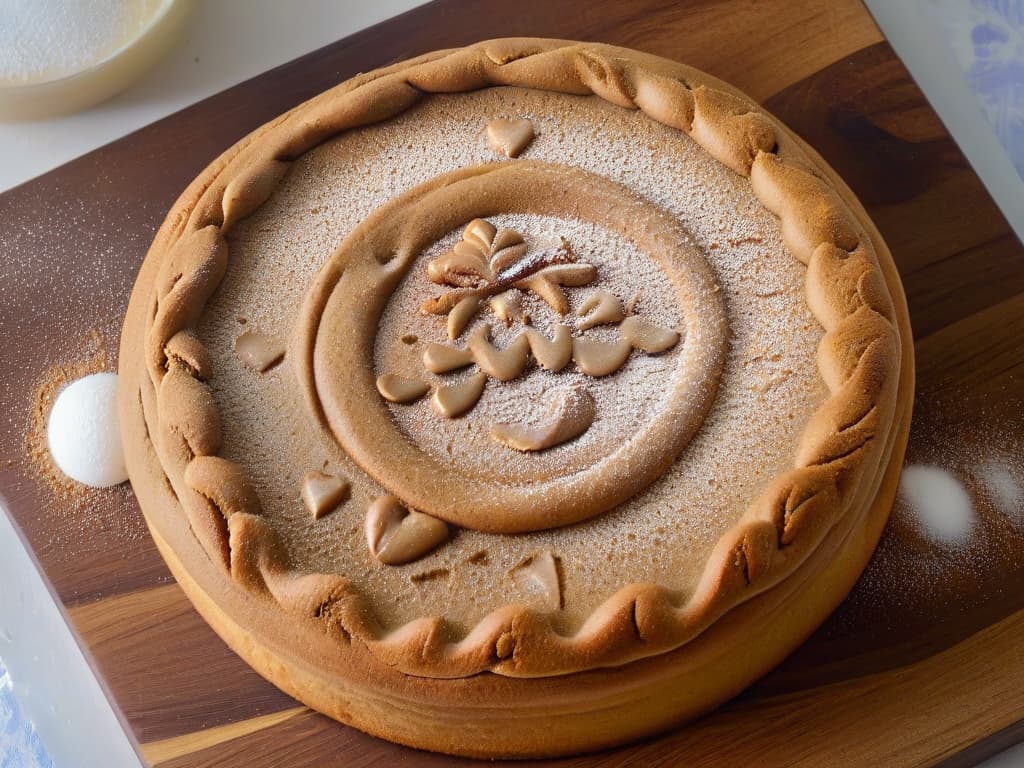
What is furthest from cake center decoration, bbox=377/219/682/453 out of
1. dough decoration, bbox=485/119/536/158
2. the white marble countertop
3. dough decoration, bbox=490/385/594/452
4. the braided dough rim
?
the white marble countertop

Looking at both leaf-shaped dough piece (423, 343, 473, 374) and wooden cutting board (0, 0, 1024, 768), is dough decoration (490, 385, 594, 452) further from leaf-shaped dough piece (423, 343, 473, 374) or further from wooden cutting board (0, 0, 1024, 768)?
wooden cutting board (0, 0, 1024, 768)

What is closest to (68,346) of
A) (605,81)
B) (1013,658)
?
(605,81)

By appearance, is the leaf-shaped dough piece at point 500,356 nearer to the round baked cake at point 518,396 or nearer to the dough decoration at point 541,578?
the round baked cake at point 518,396

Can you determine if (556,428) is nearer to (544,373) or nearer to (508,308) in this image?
(544,373)

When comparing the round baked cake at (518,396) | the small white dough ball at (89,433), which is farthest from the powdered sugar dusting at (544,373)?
the small white dough ball at (89,433)

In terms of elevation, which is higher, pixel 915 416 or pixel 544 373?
pixel 544 373

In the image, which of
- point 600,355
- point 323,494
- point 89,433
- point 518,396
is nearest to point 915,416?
point 600,355

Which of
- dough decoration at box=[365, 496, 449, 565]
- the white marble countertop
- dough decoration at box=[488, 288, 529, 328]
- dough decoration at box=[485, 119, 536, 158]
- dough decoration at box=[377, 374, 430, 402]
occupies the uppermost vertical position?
the white marble countertop
